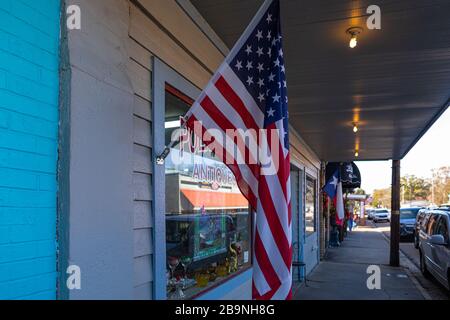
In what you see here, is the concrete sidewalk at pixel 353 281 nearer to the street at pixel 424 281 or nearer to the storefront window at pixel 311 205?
the street at pixel 424 281

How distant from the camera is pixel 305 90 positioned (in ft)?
20.4

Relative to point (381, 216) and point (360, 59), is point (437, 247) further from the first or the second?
point (381, 216)

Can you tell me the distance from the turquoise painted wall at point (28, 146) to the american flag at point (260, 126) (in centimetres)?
85

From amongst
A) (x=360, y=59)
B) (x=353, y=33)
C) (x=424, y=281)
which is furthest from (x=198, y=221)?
(x=424, y=281)

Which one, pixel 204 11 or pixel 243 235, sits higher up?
pixel 204 11

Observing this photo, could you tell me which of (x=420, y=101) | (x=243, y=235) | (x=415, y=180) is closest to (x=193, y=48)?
(x=243, y=235)

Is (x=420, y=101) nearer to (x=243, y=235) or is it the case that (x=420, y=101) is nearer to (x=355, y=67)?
(x=355, y=67)

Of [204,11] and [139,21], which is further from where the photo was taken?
[204,11]

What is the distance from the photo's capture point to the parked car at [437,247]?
26.8ft

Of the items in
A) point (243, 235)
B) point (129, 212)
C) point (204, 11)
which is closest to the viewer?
point (129, 212)

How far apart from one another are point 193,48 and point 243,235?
264 centimetres

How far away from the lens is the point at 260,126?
9.09ft

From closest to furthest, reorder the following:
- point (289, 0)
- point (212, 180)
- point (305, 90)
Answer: point (289, 0)
point (212, 180)
point (305, 90)

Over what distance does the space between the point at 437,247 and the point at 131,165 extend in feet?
27.4
